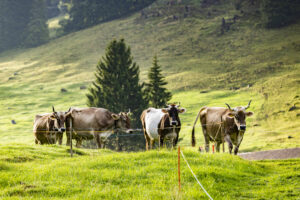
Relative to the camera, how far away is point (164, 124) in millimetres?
19812

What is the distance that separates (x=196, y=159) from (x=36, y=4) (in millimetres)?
152059

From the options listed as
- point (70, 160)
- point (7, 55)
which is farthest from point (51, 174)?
point (7, 55)

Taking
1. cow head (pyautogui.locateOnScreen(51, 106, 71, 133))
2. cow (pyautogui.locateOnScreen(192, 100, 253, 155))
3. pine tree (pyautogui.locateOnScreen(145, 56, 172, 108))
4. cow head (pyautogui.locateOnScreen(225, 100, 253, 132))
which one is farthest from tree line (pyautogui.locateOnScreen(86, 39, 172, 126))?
cow head (pyautogui.locateOnScreen(225, 100, 253, 132))

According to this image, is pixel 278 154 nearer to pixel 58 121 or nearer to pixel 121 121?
pixel 121 121

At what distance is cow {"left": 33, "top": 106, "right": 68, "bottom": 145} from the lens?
22.3 meters

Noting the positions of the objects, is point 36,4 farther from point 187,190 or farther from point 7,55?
point 187,190

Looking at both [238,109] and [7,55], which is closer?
[238,109]

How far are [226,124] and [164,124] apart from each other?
331cm

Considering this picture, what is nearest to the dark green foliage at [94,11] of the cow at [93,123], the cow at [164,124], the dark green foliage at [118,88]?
the dark green foliage at [118,88]

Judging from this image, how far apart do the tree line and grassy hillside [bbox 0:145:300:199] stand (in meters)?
31.6

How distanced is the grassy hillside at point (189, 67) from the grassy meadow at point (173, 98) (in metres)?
0.26

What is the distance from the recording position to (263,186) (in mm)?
11984

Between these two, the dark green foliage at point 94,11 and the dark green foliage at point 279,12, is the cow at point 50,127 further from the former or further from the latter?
the dark green foliage at point 94,11

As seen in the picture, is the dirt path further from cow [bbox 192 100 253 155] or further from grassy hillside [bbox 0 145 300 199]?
grassy hillside [bbox 0 145 300 199]
